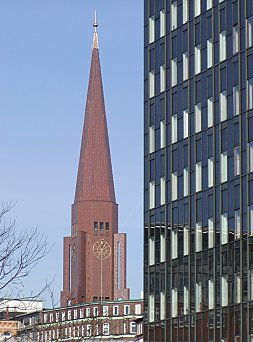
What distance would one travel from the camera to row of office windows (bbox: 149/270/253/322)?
7012 centimetres

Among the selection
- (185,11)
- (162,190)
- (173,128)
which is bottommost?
(162,190)

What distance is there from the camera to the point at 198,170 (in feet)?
249

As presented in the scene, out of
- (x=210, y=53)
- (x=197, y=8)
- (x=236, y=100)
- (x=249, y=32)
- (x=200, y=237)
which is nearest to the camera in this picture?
(x=249, y=32)

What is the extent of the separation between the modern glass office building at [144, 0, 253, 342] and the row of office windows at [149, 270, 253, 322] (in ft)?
0.20

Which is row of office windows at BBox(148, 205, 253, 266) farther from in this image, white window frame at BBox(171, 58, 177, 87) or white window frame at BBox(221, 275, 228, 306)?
white window frame at BBox(171, 58, 177, 87)

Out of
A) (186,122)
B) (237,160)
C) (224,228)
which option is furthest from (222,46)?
(224,228)

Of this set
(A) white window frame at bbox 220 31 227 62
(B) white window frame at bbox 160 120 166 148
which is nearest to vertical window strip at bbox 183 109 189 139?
(B) white window frame at bbox 160 120 166 148

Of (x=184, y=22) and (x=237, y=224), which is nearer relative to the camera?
(x=237, y=224)

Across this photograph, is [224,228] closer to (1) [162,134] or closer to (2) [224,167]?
(2) [224,167]

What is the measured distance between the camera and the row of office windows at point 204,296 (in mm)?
70125

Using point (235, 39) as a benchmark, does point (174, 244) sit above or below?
below

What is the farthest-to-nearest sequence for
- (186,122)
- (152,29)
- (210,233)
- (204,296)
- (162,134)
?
1. (152,29)
2. (162,134)
3. (186,122)
4. (204,296)
5. (210,233)

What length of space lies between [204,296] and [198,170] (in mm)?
7594

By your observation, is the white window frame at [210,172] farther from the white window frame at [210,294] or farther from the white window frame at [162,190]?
the white window frame at [162,190]
